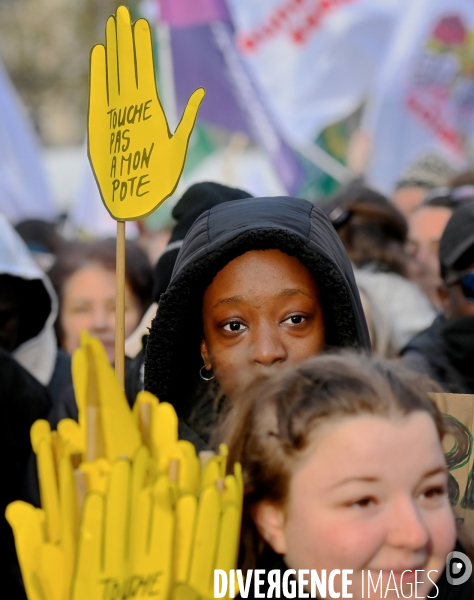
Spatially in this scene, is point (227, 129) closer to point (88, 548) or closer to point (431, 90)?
point (431, 90)

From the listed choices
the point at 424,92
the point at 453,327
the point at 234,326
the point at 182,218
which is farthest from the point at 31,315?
the point at 424,92

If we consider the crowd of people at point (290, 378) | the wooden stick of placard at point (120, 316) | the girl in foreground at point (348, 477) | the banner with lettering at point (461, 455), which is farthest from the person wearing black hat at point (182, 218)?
the girl in foreground at point (348, 477)

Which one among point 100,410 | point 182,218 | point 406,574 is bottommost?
point 406,574

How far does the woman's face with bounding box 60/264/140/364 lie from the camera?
13.4ft

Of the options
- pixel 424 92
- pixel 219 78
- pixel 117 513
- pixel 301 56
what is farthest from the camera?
pixel 424 92

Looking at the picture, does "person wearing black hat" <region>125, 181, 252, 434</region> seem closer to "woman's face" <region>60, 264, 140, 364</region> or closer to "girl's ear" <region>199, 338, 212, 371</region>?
"girl's ear" <region>199, 338, 212, 371</region>

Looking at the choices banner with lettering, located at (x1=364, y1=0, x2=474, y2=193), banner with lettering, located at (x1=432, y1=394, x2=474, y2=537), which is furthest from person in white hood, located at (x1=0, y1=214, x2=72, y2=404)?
banner with lettering, located at (x1=364, y1=0, x2=474, y2=193)

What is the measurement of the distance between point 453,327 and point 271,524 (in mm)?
1666

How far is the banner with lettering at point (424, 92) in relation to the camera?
7.46 meters

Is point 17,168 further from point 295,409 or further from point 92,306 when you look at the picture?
point 295,409

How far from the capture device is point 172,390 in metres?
2.13

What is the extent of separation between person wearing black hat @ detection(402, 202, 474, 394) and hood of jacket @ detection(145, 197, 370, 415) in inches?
35.5

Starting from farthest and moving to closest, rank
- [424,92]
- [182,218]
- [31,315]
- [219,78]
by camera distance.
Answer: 1. [424,92]
2. [219,78]
3. [31,315]
4. [182,218]

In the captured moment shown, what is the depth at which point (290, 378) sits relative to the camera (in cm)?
154
